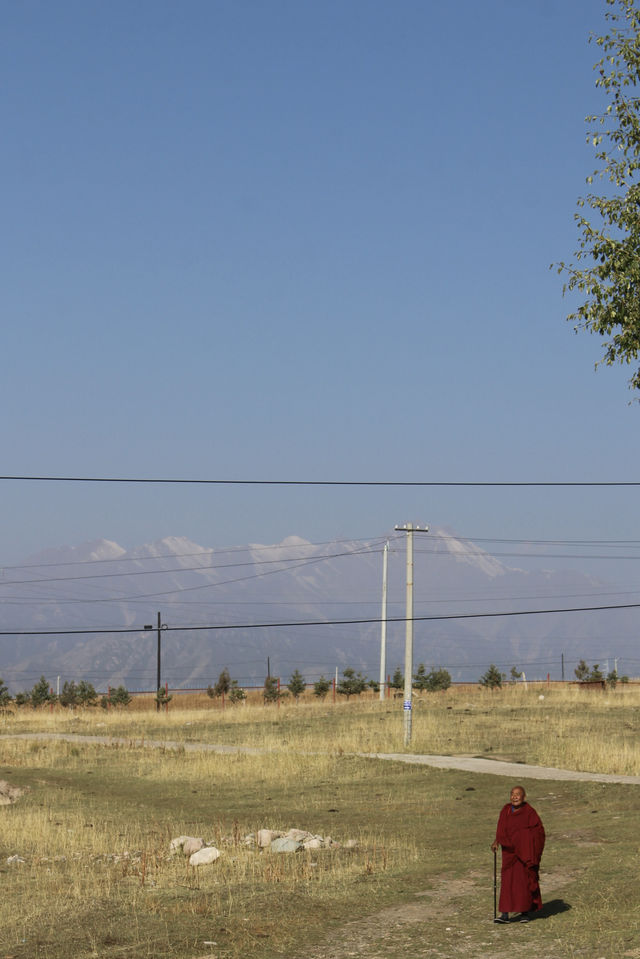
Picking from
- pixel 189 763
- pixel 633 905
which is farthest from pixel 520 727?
pixel 633 905

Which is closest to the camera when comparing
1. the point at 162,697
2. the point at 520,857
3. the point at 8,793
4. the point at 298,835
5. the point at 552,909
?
the point at 520,857

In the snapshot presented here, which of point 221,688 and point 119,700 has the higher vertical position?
point 221,688

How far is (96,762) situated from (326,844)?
2040 cm

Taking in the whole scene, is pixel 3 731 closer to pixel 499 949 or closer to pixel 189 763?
pixel 189 763

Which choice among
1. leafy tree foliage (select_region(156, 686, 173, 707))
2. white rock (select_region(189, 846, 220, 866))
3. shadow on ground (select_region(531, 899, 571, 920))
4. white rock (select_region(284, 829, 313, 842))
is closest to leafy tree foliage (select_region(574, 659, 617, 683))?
leafy tree foliage (select_region(156, 686, 173, 707))

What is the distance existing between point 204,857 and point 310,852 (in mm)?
1875

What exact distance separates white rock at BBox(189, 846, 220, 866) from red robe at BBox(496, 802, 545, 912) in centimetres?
633

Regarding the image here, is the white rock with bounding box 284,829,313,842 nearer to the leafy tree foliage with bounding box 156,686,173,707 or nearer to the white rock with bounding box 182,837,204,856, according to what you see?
the white rock with bounding box 182,837,204,856

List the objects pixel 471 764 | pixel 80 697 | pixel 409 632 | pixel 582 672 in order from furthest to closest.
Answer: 1. pixel 80 697
2. pixel 582 672
3. pixel 409 632
4. pixel 471 764

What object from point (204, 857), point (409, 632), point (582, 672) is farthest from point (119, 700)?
point (204, 857)

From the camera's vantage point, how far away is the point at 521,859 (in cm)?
1327

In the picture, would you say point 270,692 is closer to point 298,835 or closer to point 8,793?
point 8,793

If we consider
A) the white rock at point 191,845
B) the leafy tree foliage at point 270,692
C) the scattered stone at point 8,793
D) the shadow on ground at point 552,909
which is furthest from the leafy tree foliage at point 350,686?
the shadow on ground at point 552,909

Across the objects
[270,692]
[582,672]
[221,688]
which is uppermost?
[582,672]
